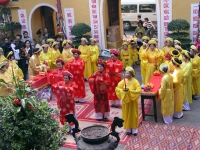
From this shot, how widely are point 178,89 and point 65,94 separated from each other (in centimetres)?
275

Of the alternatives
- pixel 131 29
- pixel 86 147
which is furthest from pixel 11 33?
pixel 86 147

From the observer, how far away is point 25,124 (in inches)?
156

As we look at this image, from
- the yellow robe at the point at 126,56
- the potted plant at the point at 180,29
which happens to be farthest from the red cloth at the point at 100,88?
the potted plant at the point at 180,29

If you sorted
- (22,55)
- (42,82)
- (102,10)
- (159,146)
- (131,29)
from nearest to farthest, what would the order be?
1. (159,146)
2. (42,82)
3. (22,55)
4. (102,10)
5. (131,29)

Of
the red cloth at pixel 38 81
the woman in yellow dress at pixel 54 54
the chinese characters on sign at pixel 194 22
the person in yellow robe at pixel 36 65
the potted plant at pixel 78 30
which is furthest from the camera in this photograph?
the potted plant at pixel 78 30

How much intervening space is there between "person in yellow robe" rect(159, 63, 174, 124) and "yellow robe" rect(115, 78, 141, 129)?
2.37 feet

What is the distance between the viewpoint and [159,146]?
6883mm

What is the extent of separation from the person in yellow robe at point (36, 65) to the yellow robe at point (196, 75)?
14.1ft

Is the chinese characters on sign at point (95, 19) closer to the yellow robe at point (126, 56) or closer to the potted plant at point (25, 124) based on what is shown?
the yellow robe at point (126, 56)

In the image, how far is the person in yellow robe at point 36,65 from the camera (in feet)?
Answer: 31.6

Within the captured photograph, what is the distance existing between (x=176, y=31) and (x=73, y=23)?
4.29m

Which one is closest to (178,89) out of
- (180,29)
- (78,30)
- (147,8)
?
(180,29)

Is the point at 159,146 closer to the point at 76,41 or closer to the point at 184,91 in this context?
the point at 184,91

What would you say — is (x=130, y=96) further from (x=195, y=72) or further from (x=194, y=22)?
(x=194, y=22)
